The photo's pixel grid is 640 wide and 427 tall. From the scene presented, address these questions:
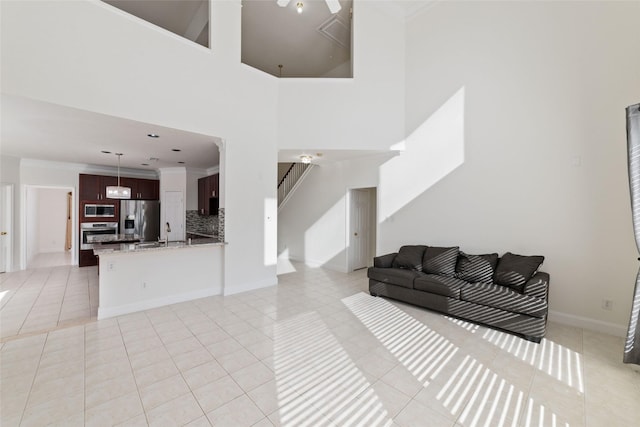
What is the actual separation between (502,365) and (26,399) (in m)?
4.16

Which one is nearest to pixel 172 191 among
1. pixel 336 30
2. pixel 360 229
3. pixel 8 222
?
pixel 8 222

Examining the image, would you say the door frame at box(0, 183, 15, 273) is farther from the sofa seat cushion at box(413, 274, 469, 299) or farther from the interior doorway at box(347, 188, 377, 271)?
the sofa seat cushion at box(413, 274, 469, 299)

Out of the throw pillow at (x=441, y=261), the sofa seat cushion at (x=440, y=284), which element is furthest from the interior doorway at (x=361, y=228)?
the sofa seat cushion at (x=440, y=284)

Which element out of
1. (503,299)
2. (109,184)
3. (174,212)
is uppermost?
(109,184)

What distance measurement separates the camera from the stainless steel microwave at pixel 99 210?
23.8ft

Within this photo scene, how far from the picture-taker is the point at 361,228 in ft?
22.5

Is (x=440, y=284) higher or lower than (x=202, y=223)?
lower

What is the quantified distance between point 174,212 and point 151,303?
186 inches

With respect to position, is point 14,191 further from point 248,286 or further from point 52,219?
point 248,286

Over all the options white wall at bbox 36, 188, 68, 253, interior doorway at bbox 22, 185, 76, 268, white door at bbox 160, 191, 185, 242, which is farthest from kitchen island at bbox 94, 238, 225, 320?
white wall at bbox 36, 188, 68, 253

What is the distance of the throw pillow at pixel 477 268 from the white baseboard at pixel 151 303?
408 cm

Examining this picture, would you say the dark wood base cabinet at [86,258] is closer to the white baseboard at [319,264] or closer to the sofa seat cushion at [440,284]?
the white baseboard at [319,264]

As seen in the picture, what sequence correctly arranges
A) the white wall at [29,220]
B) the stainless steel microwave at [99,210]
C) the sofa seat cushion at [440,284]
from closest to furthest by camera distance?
the sofa seat cushion at [440,284] → the white wall at [29,220] → the stainless steel microwave at [99,210]

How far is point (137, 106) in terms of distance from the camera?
3.56m
